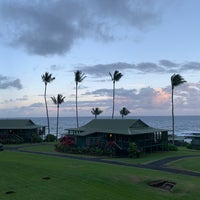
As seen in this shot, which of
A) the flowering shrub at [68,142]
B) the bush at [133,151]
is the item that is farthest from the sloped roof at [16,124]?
the bush at [133,151]

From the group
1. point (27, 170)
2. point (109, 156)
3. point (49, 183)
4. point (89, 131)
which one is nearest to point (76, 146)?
point (89, 131)

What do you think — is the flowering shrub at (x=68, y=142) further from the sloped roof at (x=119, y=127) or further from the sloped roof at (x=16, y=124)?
the sloped roof at (x=16, y=124)

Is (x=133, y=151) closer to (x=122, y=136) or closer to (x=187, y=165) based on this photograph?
(x=122, y=136)

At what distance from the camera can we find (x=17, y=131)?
207ft

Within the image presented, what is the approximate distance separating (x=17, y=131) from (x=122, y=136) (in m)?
28.0

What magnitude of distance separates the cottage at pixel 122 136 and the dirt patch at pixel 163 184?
69.5 ft

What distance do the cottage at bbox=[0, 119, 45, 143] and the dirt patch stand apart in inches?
1687

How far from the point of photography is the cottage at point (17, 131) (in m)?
60.6

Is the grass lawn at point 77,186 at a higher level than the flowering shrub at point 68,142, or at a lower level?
lower

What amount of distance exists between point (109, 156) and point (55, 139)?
27401 mm

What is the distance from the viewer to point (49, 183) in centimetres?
1894

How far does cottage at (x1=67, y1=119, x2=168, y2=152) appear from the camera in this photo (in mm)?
44656

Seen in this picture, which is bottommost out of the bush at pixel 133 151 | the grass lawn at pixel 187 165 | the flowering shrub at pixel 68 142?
the grass lawn at pixel 187 165

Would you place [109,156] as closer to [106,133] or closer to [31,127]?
[106,133]
